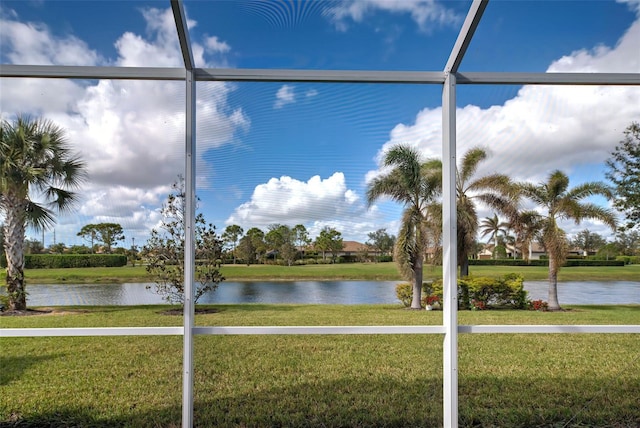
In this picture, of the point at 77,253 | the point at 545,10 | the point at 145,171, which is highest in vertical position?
the point at 545,10

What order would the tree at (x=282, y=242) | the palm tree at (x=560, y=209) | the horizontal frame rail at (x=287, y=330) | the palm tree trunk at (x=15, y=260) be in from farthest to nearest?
1. the palm tree at (x=560, y=209)
2. the tree at (x=282, y=242)
3. the palm tree trunk at (x=15, y=260)
4. the horizontal frame rail at (x=287, y=330)

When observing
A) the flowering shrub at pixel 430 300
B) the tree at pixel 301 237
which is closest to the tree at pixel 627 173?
the flowering shrub at pixel 430 300

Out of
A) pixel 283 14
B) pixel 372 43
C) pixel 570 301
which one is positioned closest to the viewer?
pixel 283 14

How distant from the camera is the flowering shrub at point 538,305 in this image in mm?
2881

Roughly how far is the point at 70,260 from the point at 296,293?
1452 mm

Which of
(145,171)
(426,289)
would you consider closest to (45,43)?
(145,171)

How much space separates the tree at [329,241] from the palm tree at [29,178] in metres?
1.58

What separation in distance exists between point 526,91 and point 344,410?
7.81ft

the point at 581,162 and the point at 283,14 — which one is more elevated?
the point at 283,14

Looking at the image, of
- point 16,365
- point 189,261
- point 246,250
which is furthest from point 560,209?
point 16,365

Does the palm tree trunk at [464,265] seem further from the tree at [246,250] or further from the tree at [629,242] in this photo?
the tree at [246,250]

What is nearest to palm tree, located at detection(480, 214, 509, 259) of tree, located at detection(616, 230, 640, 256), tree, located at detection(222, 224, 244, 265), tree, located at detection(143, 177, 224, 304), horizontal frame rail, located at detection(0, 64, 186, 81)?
tree, located at detection(616, 230, 640, 256)

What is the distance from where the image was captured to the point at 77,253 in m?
2.73

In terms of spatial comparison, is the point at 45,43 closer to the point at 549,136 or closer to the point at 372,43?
the point at 372,43
